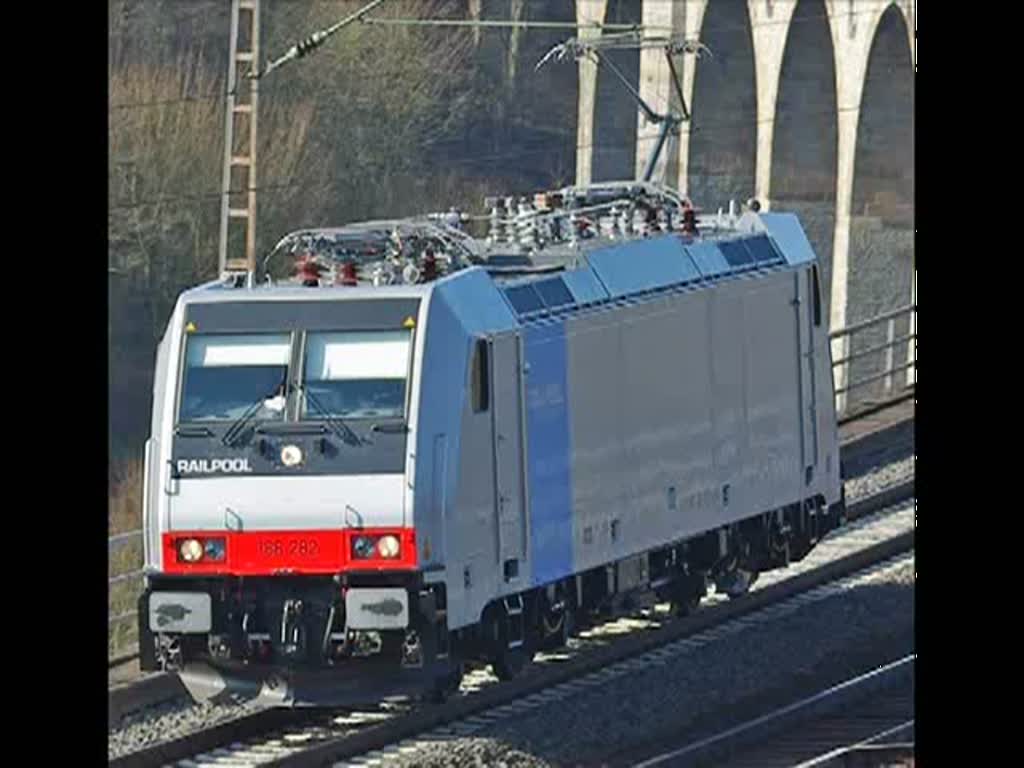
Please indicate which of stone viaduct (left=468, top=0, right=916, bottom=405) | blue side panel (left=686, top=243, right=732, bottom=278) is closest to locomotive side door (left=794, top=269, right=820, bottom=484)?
blue side panel (left=686, top=243, right=732, bottom=278)

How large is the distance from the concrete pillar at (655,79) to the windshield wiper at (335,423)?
40208 millimetres

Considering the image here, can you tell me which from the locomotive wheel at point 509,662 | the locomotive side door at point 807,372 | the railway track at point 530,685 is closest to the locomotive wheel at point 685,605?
the railway track at point 530,685

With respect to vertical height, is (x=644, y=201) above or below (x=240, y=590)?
above

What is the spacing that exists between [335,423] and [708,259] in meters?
5.66

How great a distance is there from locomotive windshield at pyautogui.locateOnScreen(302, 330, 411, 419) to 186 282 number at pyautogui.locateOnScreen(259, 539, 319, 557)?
2.43 ft

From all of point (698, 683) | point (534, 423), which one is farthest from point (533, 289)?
point (698, 683)

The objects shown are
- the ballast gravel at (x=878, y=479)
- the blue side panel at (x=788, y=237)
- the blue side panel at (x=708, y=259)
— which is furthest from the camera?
the ballast gravel at (x=878, y=479)

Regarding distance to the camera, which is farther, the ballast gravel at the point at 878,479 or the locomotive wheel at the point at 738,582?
the ballast gravel at the point at 878,479

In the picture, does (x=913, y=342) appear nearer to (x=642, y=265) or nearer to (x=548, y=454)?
(x=642, y=265)

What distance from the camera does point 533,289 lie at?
20.0 meters

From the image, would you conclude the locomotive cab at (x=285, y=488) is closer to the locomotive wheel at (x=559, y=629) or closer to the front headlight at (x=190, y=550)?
the front headlight at (x=190, y=550)

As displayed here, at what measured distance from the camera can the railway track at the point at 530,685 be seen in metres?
18.4
